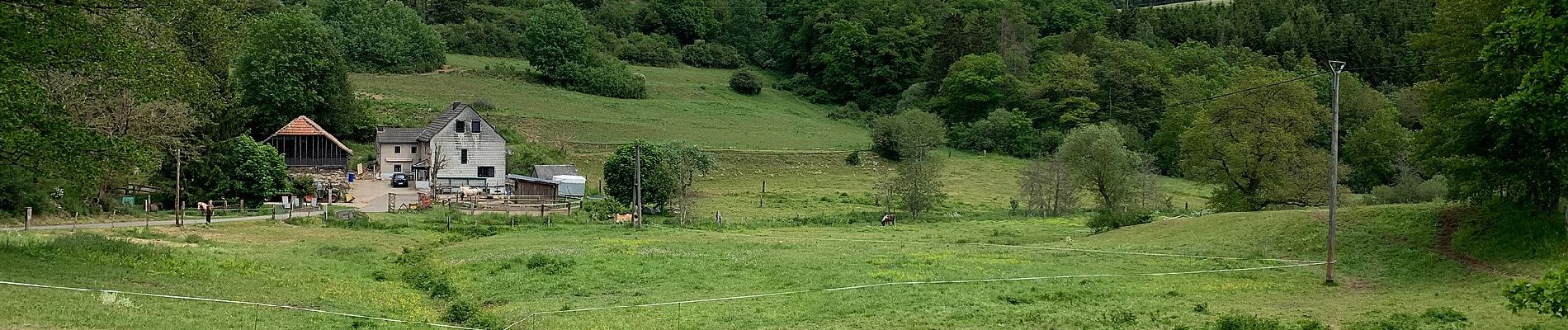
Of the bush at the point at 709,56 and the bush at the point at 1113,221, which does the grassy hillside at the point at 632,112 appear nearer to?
the bush at the point at 709,56

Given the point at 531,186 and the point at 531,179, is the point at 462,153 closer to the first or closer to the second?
the point at 531,179

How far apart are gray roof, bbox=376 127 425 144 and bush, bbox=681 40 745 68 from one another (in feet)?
226

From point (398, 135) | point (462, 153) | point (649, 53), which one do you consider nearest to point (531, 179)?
point (462, 153)

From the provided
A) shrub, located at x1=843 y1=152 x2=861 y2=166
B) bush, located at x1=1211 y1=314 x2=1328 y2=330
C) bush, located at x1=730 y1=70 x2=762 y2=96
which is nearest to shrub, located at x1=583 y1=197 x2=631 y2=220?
shrub, located at x1=843 y1=152 x2=861 y2=166

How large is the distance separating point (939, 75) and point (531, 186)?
6669cm

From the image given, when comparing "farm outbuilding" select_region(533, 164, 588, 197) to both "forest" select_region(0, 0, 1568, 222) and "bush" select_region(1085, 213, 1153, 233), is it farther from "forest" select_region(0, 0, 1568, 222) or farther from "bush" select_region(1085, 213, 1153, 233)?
"bush" select_region(1085, 213, 1153, 233)

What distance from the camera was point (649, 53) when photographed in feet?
444

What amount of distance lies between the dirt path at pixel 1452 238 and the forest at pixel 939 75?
0.99 meters

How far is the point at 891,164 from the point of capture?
87.6 m

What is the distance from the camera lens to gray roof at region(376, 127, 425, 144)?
232 feet

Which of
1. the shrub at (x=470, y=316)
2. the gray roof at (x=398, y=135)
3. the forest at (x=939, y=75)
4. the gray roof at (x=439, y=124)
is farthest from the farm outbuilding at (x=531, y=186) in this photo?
the shrub at (x=470, y=316)

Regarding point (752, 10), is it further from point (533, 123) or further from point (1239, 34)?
point (533, 123)

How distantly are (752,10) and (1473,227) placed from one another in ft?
440

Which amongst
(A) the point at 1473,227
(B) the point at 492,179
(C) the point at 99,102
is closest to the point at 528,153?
(B) the point at 492,179
